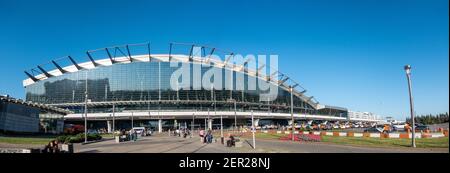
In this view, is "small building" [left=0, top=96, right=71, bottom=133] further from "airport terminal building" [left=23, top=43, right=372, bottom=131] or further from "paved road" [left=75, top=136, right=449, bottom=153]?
"airport terminal building" [left=23, top=43, right=372, bottom=131]

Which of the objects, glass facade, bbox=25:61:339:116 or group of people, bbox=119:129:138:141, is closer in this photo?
group of people, bbox=119:129:138:141

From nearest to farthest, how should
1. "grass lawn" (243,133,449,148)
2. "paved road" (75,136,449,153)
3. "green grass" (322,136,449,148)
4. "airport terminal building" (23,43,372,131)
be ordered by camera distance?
"paved road" (75,136,449,153) < "green grass" (322,136,449,148) < "grass lawn" (243,133,449,148) < "airport terminal building" (23,43,372,131)

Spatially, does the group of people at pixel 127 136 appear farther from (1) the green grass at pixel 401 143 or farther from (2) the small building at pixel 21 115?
(1) the green grass at pixel 401 143

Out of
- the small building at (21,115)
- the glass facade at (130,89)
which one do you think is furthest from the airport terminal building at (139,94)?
the small building at (21,115)

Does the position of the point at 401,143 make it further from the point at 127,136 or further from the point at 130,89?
the point at 130,89

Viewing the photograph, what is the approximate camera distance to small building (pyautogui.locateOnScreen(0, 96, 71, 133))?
53.0 metres

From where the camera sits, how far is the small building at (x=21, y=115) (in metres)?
53.0

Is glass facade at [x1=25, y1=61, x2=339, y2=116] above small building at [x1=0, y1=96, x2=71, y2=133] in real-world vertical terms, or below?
above

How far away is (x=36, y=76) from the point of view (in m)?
153

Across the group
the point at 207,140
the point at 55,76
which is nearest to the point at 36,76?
the point at 55,76

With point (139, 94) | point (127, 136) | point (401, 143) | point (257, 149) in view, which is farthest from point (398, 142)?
point (139, 94)

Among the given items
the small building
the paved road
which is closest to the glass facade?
the small building

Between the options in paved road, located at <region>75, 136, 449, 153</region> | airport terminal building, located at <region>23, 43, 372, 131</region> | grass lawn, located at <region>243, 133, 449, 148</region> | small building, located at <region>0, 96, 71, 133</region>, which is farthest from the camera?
airport terminal building, located at <region>23, 43, 372, 131</region>
